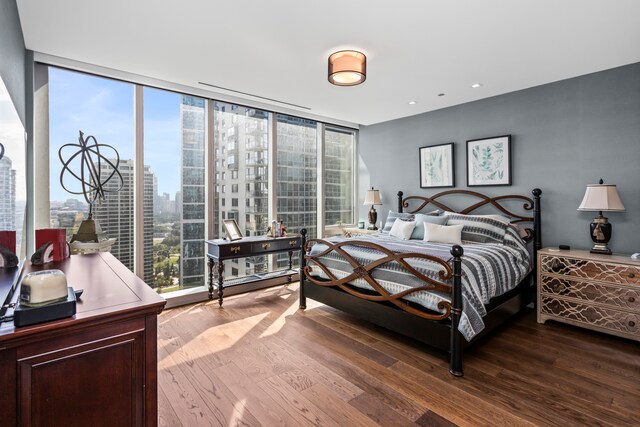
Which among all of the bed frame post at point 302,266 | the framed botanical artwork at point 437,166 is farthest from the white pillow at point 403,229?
the bed frame post at point 302,266

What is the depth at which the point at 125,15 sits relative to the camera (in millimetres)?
2346

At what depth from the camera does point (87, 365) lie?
3.57ft

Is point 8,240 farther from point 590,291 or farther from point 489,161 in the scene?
point 489,161

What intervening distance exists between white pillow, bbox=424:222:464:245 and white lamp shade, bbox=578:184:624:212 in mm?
1164

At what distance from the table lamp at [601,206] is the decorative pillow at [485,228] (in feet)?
2.45

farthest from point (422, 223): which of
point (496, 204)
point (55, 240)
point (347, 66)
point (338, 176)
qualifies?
point (55, 240)

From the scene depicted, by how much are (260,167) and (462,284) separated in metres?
3.20

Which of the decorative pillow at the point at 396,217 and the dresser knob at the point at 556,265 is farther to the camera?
the decorative pillow at the point at 396,217

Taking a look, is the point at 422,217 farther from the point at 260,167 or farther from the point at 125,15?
the point at 125,15

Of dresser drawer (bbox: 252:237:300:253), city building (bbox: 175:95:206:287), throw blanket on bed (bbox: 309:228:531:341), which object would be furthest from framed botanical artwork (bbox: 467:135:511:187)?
city building (bbox: 175:95:206:287)

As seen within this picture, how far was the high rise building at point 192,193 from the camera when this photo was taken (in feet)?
13.2

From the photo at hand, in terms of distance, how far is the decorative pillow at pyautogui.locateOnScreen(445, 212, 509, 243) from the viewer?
3.63 m

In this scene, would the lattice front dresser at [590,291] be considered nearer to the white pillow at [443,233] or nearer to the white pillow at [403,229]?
the white pillow at [443,233]

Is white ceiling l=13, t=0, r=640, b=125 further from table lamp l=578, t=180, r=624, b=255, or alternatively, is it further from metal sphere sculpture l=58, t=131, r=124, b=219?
table lamp l=578, t=180, r=624, b=255
